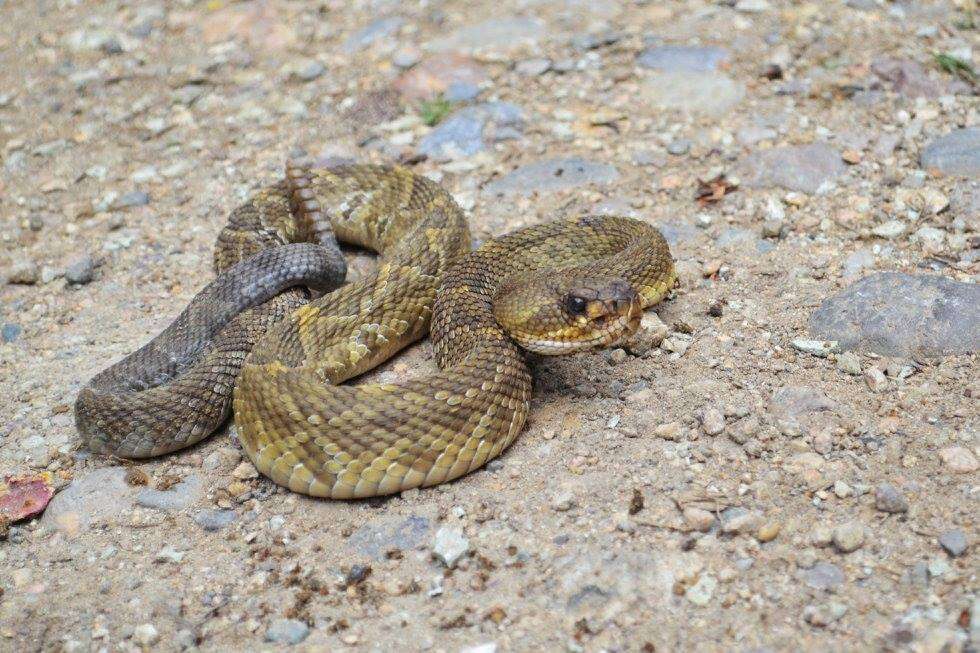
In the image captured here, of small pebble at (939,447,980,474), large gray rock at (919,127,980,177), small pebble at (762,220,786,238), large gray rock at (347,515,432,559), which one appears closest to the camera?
small pebble at (939,447,980,474)

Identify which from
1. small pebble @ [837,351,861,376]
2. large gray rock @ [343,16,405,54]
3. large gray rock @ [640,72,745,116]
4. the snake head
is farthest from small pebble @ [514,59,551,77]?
small pebble @ [837,351,861,376]

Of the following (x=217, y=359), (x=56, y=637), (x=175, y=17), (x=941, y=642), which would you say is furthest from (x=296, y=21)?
(x=941, y=642)

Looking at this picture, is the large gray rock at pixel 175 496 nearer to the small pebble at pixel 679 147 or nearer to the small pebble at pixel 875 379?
the small pebble at pixel 875 379

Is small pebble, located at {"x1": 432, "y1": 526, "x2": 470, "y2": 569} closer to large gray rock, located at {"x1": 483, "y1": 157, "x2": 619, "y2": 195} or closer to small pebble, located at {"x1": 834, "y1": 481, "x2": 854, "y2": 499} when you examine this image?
small pebble, located at {"x1": 834, "y1": 481, "x2": 854, "y2": 499}

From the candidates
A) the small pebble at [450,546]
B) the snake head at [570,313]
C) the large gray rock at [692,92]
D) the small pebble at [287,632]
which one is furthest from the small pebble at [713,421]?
the large gray rock at [692,92]

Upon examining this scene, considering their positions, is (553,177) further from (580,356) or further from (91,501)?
(91,501)

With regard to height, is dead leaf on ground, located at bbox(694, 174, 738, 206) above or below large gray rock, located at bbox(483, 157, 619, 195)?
below
